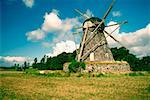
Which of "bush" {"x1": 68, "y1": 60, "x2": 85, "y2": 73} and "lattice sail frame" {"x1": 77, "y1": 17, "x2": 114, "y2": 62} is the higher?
"lattice sail frame" {"x1": 77, "y1": 17, "x2": 114, "y2": 62}

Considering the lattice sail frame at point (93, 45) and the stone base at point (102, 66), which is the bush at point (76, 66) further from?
the lattice sail frame at point (93, 45)

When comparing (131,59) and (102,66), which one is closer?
(102,66)

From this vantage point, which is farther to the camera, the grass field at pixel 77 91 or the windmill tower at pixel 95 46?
the windmill tower at pixel 95 46

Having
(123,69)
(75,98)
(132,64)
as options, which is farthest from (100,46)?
(75,98)

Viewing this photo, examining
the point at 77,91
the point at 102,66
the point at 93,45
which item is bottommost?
the point at 77,91

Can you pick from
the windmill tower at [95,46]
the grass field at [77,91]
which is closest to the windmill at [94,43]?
the windmill tower at [95,46]

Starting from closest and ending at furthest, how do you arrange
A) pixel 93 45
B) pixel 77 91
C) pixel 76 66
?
pixel 77 91, pixel 76 66, pixel 93 45

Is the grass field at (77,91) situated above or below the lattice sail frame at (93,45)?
below

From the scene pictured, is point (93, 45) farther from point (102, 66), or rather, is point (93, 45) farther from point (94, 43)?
point (102, 66)

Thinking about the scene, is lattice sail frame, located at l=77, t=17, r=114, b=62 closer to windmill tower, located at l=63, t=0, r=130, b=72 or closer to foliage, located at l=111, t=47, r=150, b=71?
windmill tower, located at l=63, t=0, r=130, b=72

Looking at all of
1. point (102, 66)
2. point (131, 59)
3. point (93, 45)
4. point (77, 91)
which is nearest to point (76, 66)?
point (102, 66)

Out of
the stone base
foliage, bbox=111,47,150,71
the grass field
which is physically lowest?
the grass field

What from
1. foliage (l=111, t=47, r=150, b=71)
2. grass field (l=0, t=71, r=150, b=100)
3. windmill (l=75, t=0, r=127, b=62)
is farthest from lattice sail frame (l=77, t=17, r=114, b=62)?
foliage (l=111, t=47, r=150, b=71)

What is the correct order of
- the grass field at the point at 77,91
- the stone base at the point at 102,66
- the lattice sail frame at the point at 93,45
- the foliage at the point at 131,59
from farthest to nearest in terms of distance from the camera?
the foliage at the point at 131,59, the lattice sail frame at the point at 93,45, the stone base at the point at 102,66, the grass field at the point at 77,91
